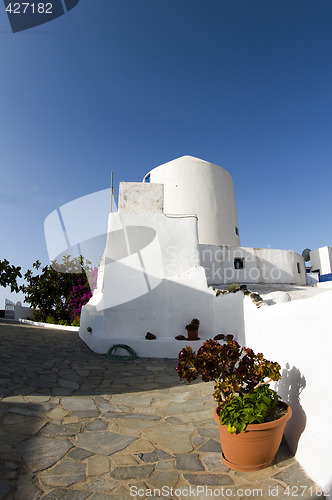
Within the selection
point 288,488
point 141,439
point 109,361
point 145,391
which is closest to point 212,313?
point 109,361

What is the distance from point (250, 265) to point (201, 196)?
5.68m

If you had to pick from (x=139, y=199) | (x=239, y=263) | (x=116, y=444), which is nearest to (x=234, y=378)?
(x=116, y=444)

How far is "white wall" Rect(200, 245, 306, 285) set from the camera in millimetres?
15117

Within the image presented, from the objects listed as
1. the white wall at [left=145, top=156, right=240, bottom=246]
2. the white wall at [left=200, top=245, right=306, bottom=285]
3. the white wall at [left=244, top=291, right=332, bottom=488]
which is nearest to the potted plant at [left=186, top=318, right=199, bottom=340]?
the white wall at [left=244, top=291, right=332, bottom=488]

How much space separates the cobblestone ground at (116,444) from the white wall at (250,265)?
365 inches

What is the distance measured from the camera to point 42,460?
119 inches

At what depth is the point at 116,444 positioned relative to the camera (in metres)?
3.44

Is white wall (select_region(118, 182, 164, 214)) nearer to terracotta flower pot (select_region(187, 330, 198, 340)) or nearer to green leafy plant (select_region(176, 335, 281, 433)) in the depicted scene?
terracotta flower pot (select_region(187, 330, 198, 340))

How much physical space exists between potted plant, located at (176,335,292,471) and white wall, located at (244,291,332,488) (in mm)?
220

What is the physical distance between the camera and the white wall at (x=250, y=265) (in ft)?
49.6

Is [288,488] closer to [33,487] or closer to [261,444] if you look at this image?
[261,444]

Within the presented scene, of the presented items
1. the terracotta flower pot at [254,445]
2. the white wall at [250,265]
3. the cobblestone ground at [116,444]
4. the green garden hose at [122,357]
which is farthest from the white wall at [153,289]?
the white wall at [250,265]

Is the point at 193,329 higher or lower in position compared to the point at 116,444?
higher

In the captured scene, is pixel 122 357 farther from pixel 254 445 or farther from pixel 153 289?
pixel 254 445
